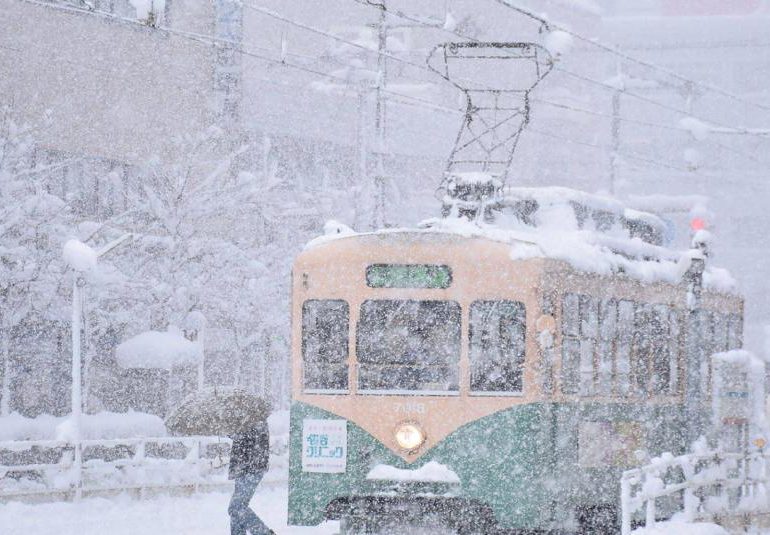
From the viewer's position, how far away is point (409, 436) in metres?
11.7

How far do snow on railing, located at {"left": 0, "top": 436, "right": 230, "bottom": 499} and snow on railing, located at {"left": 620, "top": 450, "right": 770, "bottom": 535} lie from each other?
5.93 metres

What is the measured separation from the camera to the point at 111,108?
96.9 ft

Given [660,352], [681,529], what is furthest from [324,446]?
[660,352]

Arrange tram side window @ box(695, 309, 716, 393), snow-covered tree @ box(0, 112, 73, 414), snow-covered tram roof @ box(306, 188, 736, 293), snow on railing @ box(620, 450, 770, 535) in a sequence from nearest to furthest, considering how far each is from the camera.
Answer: snow-covered tram roof @ box(306, 188, 736, 293), snow on railing @ box(620, 450, 770, 535), tram side window @ box(695, 309, 716, 393), snow-covered tree @ box(0, 112, 73, 414)

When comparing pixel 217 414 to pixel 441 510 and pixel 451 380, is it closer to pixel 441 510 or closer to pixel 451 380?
pixel 451 380

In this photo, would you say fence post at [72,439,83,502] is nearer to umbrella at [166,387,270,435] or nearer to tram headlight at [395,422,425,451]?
umbrella at [166,387,270,435]

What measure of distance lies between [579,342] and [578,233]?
118cm

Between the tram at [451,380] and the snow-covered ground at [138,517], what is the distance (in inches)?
127

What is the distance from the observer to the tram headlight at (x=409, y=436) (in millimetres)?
11703

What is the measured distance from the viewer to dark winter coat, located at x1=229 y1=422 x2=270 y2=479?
37.4 ft

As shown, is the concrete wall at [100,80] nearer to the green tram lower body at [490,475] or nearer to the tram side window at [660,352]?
the tram side window at [660,352]

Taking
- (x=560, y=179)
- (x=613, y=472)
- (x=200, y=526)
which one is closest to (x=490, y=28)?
(x=560, y=179)

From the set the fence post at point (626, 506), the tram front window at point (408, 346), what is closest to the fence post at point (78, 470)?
the tram front window at point (408, 346)

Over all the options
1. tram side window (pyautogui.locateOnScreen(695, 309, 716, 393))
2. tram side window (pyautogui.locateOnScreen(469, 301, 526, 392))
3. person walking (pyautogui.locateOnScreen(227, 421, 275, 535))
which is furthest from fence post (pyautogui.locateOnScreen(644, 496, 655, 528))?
person walking (pyautogui.locateOnScreen(227, 421, 275, 535))
